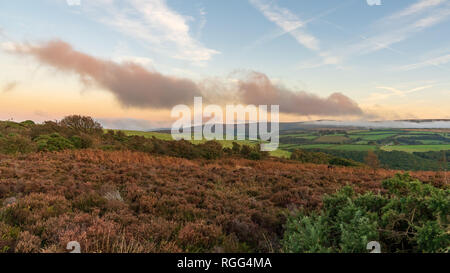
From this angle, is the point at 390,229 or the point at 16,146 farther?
the point at 16,146

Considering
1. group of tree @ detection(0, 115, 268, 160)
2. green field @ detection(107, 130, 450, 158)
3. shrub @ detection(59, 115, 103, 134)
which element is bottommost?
green field @ detection(107, 130, 450, 158)

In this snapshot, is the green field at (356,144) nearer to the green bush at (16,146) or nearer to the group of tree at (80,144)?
the group of tree at (80,144)

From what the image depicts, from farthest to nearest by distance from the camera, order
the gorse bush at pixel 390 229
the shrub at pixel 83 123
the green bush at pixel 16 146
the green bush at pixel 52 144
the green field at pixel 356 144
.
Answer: the green field at pixel 356 144 < the shrub at pixel 83 123 < the green bush at pixel 52 144 < the green bush at pixel 16 146 < the gorse bush at pixel 390 229

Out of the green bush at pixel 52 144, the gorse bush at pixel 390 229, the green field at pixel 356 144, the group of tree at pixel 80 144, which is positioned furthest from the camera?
the green field at pixel 356 144

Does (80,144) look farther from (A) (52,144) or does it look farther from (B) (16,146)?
(B) (16,146)

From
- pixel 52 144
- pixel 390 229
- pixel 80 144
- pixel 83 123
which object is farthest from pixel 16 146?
pixel 390 229

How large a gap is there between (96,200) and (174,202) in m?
2.16

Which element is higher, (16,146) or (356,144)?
(16,146)

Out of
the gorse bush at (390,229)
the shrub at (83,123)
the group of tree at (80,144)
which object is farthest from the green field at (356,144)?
the gorse bush at (390,229)

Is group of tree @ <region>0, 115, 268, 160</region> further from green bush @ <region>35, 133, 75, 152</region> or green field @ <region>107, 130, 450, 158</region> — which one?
green field @ <region>107, 130, 450, 158</region>

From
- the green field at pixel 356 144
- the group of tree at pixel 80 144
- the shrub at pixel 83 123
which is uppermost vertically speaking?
the shrub at pixel 83 123

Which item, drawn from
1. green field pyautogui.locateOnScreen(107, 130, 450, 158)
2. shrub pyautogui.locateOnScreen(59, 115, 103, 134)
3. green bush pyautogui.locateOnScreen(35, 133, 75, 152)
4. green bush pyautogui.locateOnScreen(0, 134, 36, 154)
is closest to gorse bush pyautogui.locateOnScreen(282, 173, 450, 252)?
green bush pyautogui.locateOnScreen(0, 134, 36, 154)

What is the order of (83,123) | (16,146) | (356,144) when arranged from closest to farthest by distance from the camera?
(16,146) < (83,123) < (356,144)
